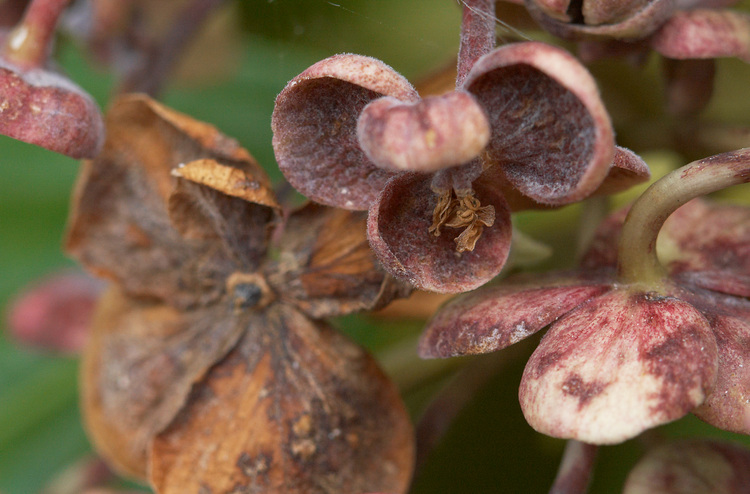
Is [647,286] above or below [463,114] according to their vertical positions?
below

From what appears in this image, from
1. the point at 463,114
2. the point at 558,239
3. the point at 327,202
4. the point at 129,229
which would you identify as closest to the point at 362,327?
the point at 558,239

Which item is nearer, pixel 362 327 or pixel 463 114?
pixel 463 114

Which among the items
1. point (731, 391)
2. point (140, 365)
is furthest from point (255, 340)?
point (731, 391)

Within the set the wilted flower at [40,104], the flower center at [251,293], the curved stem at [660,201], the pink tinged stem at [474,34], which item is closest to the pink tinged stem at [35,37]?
the wilted flower at [40,104]

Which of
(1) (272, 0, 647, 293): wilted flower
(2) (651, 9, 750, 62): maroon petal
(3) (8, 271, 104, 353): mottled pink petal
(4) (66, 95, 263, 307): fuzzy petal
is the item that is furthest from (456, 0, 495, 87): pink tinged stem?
(3) (8, 271, 104, 353): mottled pink petal

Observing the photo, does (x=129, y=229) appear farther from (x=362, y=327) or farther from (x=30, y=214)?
(x=30, y=214)
